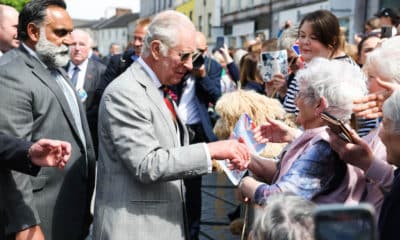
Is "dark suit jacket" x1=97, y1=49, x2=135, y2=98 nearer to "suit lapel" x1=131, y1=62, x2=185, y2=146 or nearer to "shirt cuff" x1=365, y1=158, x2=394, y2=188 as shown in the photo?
"suit lapel" x1=131, y1=62, x2=185, y2=146

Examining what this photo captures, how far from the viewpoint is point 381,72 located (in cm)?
275

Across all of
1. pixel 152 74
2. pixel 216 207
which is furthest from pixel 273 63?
pixel 216 207

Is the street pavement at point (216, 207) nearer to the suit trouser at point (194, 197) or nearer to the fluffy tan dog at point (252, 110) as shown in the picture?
the suit trouser at point (194, 197)

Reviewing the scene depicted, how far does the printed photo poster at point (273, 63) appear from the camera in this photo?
177 inches

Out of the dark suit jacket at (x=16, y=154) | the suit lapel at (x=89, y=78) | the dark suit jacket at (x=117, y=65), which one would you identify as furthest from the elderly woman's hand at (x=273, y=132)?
the suit lapel at (x=89, y=78)

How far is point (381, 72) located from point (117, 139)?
1.35 meters

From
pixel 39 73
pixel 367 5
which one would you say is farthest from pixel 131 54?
pixel 367 5

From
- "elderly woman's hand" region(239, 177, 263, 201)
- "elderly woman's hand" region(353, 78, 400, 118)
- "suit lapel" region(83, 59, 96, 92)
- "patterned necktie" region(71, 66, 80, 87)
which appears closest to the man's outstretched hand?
"elderly woman's hand" region(239, 177, 263, 201)

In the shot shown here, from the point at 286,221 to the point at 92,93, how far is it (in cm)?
477

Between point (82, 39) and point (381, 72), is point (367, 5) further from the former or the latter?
point (381, 72)

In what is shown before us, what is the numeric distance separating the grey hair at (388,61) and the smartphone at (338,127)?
588mm

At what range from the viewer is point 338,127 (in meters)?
2.24

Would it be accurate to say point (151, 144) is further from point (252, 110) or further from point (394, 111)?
point (252, 110)

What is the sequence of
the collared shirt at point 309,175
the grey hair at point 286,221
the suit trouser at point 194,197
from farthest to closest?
the suit trouser at point 194,197
the collared shirt at point 309,175
the grey hair at point 286,221
